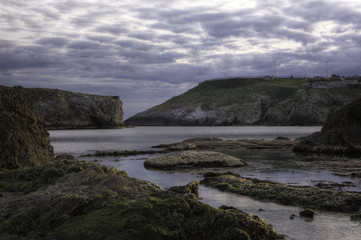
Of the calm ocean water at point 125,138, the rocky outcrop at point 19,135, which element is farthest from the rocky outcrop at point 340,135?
the rocky outcrop at point 19,135

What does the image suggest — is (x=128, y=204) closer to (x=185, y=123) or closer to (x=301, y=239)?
(x=301, y=239)

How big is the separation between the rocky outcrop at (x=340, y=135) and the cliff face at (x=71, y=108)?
361 feet

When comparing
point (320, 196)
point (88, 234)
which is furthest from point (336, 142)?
point (88, 234)

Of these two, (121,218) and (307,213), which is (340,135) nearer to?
(307,213)

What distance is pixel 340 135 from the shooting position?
42.8m

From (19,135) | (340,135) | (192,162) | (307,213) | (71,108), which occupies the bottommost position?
(192,162)

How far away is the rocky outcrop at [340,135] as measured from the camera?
41500 mm

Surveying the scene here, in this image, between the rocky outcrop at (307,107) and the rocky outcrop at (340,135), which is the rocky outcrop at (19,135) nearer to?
the rocky outcrop at (340,135)

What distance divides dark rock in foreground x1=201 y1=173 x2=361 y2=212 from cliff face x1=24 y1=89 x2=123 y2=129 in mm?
124819

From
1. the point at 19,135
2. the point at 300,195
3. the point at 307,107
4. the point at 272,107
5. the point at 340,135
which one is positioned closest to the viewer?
the point at 300,195

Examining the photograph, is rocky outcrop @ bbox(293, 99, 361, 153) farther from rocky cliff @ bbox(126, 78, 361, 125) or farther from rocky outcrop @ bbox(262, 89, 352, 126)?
rocky cliff @ bbox(126, 78, 361, 125)

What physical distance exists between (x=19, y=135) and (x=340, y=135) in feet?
112

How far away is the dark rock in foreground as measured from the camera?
15672 mm

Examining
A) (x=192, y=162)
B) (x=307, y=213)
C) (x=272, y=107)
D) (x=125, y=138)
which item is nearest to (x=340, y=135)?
(x=192, y=162)
